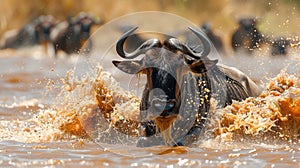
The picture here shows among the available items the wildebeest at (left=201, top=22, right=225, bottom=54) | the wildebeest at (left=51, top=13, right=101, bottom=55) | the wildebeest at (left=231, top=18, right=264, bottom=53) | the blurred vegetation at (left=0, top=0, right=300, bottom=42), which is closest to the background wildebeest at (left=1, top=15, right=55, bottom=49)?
the wildebeest at (left=51, top=13, right=101, bottom=55)

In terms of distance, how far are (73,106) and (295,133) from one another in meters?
2.38

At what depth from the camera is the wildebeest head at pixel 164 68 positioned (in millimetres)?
6184

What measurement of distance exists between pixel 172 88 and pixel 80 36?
2373 centimetres

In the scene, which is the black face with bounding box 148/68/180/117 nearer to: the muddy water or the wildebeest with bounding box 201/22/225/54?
the muddy water

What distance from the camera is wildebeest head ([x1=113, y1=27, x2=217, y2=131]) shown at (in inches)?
243

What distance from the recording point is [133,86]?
288 inches

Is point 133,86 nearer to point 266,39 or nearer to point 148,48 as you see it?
point 148,48

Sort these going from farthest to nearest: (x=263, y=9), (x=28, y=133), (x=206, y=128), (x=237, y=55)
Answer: (x=263, y=9), (x=237, y=55), (x=28, y=133), (x=206, y=128)

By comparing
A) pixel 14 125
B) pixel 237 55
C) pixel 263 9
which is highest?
pixel 263 9

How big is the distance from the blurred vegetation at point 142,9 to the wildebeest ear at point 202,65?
29.2 metres

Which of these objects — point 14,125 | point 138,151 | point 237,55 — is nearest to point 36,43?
point 237,55

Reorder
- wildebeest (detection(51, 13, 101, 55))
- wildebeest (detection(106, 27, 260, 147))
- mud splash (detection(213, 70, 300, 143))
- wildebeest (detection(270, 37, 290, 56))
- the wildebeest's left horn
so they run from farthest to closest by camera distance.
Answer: wildebeest (detection(51, 13, 101, 55))
wildebeest (detection(270, 37, 290, 56))
mud splash (detection(213, 70, 300, 143))
the wildebeest's left horn
wildebeest (detection(106, 27, 260, 147))

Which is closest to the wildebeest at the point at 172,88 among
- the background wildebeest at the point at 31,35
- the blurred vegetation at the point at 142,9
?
the background wildebeest at the point at 31,35

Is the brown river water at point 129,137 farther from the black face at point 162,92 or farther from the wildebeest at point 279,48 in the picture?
the wildebeest at point 279,48
